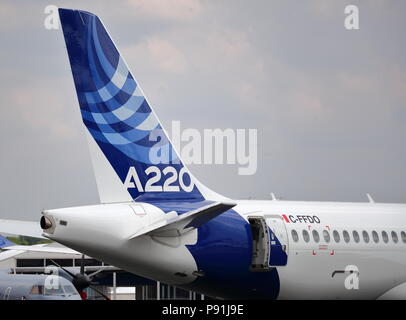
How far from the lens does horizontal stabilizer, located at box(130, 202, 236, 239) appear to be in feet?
58.9

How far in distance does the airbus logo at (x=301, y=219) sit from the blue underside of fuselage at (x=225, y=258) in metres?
1.70

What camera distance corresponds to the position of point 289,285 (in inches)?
897

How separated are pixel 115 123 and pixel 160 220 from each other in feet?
9.15

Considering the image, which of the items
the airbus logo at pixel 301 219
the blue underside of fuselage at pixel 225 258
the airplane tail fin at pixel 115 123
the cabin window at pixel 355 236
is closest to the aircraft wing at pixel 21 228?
the airplane tail fin at pixel 115 123

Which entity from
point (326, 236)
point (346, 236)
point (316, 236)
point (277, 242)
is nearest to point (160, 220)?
point (277, 242)

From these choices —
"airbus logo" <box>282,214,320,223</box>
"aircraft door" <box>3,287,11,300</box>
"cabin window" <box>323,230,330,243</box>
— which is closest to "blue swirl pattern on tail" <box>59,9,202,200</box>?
"airbus logo" <box>282,214,320,223</box>

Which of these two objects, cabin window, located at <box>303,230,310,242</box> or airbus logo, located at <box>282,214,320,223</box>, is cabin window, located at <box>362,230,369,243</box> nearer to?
airbus logo, located at <box>282,214,320,223</box>

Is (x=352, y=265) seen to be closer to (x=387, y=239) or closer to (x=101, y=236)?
(x=387, y=239)

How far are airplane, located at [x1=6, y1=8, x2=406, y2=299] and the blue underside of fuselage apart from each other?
29 millimetres

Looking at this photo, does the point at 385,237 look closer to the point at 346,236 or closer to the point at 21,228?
the point at 346,236

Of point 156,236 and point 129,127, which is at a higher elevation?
point 129,127

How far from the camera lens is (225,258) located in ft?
68.4

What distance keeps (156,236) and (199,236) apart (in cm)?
129
